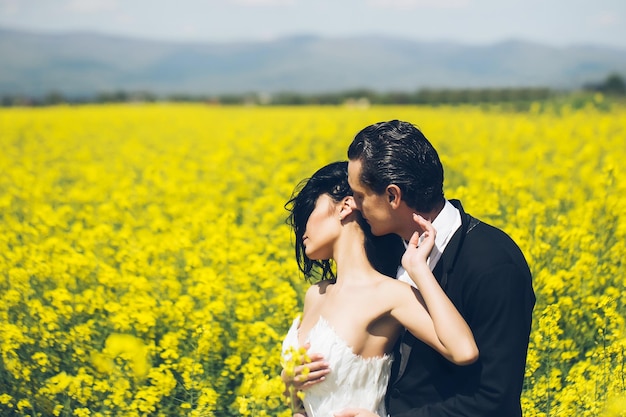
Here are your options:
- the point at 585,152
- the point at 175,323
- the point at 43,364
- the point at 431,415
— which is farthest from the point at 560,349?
the point at 585,152

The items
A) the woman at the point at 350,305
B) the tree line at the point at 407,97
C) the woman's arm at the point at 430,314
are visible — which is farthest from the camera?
the tree line at the point at 407,97

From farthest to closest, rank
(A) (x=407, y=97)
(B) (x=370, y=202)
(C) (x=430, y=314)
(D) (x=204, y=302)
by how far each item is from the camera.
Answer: (A) (x=407, y=97) < (D) (x=204, y=302) < (B) (x=370, y=202) < (C) (x=430, y=314)

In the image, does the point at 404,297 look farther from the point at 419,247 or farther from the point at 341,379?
the point at 341,379

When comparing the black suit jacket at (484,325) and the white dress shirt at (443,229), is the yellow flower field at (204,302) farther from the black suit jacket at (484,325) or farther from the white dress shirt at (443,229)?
the white dress shirt at (443,229)

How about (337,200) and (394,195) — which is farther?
(337,200)

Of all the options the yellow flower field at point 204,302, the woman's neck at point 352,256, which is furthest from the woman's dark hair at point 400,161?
the yellow flower field at point 204,302

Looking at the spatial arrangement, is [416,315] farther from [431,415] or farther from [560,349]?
[560,349]

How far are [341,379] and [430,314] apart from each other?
416mm

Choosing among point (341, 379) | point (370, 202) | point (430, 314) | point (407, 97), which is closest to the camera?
point (430, 314)

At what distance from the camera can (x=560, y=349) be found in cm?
346

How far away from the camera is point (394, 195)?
7.54ft

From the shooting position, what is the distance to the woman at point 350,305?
2398 mm

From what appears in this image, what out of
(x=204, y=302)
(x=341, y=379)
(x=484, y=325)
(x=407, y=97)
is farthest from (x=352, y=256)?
(x=407, y=97)

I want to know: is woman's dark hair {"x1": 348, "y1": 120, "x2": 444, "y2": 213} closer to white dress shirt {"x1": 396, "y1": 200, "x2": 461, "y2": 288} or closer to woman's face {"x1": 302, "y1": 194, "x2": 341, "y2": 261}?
white dress shirt {"x1": 396, "y1": 200, "x2": 461, "y2": 288}
